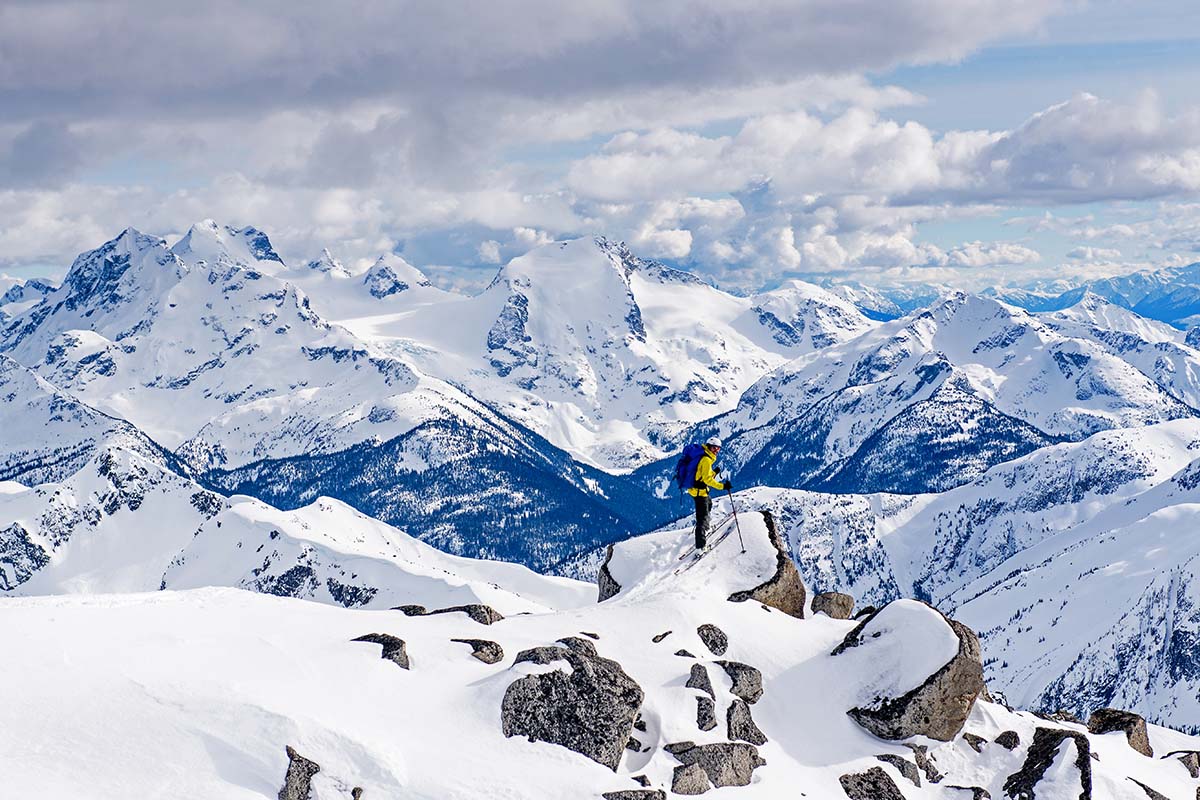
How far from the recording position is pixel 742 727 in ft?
112

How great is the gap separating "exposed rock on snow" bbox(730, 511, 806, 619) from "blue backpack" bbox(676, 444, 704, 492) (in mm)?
5862

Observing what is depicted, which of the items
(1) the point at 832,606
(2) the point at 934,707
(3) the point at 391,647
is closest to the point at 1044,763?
(2) the point at 934,707

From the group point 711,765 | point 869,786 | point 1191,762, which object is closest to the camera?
point 711,765

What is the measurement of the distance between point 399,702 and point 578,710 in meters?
5.96

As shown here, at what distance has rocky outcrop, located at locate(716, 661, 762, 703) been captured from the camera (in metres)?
36.4

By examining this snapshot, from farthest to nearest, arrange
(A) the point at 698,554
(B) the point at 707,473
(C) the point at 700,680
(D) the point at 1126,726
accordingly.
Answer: (A) the point at 698,554, (B) the point at 707,473, (D) the point at 1126,726, (C) the point at 700,680

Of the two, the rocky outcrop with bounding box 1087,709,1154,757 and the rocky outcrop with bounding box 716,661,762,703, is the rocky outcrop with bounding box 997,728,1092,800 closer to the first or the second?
the rocky outcrop with bounding box 1087,709,1154,757

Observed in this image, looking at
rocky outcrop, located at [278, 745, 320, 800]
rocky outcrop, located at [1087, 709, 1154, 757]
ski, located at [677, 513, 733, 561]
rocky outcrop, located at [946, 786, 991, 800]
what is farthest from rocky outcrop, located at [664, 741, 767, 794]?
rocky outcrop, located at [1087, 709, 1154, 757]

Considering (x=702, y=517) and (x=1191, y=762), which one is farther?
(x=702, y=517)

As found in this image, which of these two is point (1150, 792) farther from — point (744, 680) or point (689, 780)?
point (689, 780)

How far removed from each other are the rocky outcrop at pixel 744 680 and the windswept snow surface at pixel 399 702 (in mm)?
425

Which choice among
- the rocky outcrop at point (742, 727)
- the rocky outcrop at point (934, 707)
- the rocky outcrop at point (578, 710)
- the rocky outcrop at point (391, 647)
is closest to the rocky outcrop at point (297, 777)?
the rocky outcrop at point (578, 710)

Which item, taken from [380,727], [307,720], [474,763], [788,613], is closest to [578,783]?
[474,763]

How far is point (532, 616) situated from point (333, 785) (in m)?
16.7
